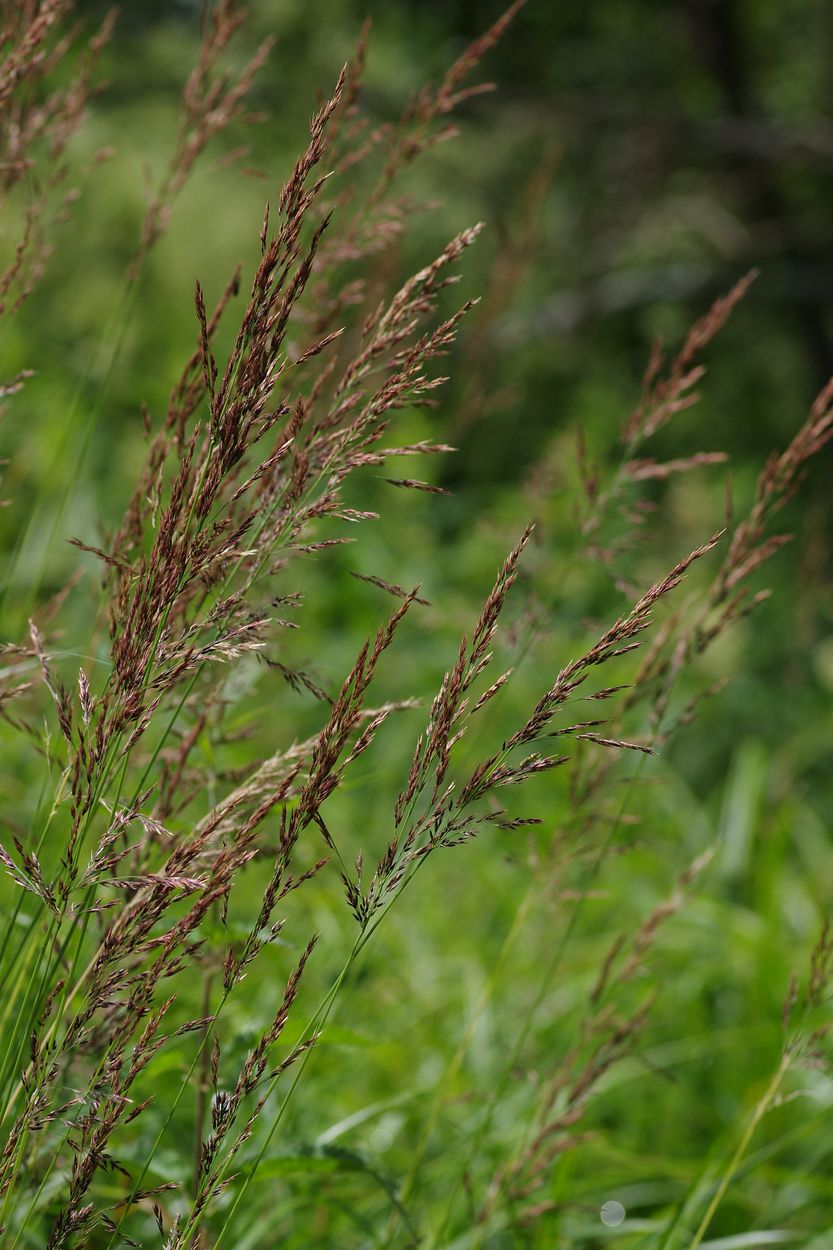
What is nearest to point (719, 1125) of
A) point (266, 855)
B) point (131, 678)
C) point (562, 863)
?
point (562, 863)

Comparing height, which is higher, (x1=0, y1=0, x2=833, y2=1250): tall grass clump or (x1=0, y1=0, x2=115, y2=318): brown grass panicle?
(x1=0, y1=0, x2=115, y2=318): brown grass panicle

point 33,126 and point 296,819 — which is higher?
point 33,126

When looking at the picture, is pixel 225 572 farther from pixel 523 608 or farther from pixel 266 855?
pixel 523 608

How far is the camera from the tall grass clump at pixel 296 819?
92 centimetres

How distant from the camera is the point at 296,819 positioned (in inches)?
35.9

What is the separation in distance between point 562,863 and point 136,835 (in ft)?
1.95

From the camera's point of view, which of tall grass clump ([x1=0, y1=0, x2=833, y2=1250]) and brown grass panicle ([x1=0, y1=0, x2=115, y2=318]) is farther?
brown grass panicle ([x1=0, y1=0, x2=115, y2=318])

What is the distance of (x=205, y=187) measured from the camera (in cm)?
959

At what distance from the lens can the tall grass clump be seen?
0.92 m

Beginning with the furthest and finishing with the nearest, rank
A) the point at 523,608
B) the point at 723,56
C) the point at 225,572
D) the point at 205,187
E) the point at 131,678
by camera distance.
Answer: the point at 205,187, the point at 723,56, the point at 523,608, the point at 225,572, the point at 131,678

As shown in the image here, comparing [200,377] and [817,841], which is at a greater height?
[200,377]

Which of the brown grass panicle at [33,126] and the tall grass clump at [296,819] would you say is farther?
the brown grass panicle at [33,126]

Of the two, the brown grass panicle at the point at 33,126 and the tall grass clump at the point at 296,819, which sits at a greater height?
the brown grass panicle at the point at 33,126

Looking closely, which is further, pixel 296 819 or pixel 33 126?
pixel 33 126
